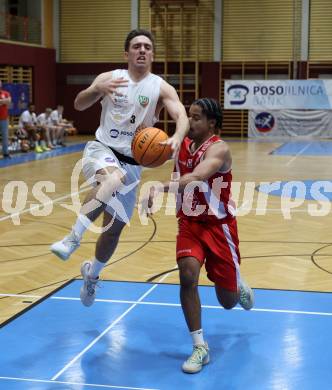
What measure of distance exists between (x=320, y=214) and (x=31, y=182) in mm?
5547

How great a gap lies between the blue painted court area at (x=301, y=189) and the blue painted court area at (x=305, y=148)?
19.0ft

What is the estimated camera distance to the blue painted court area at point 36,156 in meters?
15.7

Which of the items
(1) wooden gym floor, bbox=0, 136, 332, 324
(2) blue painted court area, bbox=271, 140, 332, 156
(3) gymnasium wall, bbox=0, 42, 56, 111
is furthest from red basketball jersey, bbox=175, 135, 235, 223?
(3) gymnasium wall, bbox=0, 42, 56, 111

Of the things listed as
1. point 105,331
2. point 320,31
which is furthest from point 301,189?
point 320,31

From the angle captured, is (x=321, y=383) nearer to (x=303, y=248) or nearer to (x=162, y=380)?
(x=162, y=380)

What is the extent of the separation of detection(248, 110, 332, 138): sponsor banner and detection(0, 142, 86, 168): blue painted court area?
250 inches

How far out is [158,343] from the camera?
4512mm

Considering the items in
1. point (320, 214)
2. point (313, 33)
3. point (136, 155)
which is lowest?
point (320, 214)

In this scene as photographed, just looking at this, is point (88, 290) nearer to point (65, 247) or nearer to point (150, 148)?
point (65, 247)

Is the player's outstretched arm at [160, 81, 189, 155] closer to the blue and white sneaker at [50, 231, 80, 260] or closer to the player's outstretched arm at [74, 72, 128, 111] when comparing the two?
the player's outstretched arm at [74, 72, 128, 111]

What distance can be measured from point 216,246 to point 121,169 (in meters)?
0.96

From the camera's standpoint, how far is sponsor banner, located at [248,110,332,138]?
22.5 m

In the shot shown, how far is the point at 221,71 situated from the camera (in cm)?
2456

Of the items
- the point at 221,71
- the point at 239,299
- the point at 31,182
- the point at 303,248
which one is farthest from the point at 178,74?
the point at 239,299
